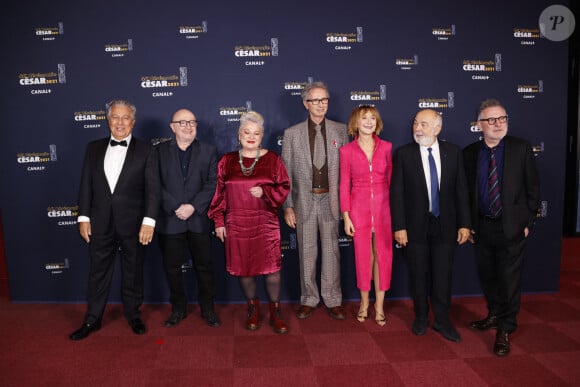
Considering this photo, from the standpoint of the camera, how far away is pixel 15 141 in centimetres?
397

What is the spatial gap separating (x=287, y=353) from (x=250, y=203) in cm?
112

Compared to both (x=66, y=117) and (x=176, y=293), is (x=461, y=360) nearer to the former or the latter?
(x=176, y=293)

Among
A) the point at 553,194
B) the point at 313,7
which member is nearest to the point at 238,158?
the point at 313,7

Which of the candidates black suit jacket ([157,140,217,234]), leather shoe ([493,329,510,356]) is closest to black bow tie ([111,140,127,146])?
black suit jacket ([157,140,217,234])

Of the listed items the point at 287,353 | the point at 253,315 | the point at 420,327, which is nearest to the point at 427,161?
the point at 420,327

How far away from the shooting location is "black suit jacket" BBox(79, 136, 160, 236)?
316 centimetres

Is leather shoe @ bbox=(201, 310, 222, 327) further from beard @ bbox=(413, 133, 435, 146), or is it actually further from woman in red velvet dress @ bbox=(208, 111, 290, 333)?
beard @ bbox=(413, 133, 435, 146)

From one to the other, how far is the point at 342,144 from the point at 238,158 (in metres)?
0.90

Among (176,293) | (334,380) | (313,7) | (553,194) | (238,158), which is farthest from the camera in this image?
(553,194)

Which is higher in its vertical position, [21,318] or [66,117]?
[66,117]

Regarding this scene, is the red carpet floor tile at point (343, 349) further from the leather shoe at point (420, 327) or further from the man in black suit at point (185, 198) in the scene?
the man in black suit at point (185, 198)

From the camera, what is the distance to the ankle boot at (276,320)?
3.23 meters

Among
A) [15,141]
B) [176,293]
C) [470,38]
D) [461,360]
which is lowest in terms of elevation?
[461,360]

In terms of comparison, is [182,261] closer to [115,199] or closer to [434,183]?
[115,199]
